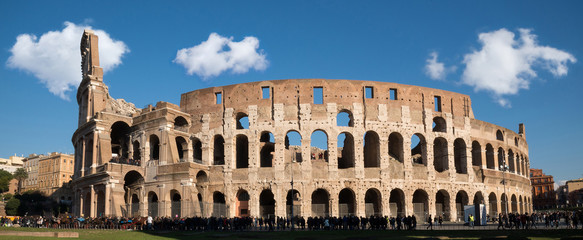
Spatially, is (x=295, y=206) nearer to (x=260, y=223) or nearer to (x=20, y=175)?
(x=260, y=223)

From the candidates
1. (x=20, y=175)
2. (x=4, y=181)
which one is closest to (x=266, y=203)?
(x=4, y=181)

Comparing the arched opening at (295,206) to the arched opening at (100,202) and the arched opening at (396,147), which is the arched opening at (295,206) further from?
the arched opening at (100,202)

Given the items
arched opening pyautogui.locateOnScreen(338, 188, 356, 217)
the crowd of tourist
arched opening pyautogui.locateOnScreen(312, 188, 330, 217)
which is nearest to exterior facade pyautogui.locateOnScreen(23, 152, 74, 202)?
the crowd of tourist

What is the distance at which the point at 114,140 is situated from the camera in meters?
49.6

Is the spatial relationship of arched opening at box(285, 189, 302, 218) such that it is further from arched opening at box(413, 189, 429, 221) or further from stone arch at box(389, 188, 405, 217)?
arched opening at box(413, 189, 429, 221)

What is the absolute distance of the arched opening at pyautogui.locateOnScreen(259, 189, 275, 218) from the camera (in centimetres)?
4106

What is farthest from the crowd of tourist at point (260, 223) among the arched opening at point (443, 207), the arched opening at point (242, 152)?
the arched opening at point (242, 152)

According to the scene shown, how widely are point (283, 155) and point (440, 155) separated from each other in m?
14.1

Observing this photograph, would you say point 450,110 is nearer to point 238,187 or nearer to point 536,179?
point 238,187

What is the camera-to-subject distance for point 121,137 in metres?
48.5

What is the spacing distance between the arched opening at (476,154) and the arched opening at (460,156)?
1829 mm

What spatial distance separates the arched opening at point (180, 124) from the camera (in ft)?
146

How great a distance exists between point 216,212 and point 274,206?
4437 mm

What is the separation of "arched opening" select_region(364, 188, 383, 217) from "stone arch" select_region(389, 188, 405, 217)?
0.96 meters
